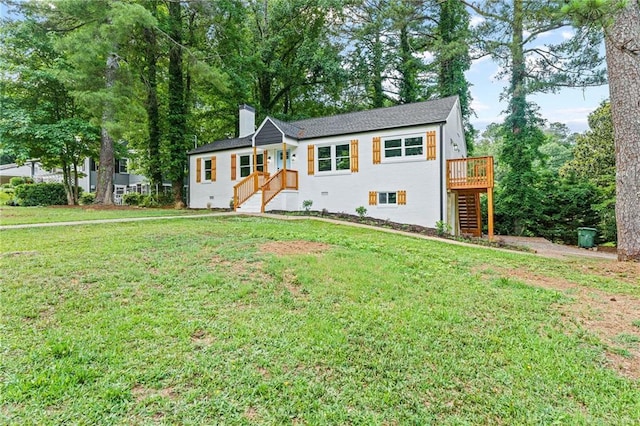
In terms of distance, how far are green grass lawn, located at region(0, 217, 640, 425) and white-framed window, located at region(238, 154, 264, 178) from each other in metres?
11.7

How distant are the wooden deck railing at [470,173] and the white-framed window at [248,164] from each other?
907cm

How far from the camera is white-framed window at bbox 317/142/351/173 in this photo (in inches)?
571

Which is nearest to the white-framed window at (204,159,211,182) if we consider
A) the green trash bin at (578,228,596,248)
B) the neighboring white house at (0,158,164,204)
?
the neighboring white house at (0,158,164,204)

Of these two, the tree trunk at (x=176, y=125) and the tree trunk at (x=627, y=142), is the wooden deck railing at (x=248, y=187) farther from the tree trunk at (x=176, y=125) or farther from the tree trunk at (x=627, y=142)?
the tree trunk at (x=627, y=142)

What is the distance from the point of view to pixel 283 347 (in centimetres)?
302

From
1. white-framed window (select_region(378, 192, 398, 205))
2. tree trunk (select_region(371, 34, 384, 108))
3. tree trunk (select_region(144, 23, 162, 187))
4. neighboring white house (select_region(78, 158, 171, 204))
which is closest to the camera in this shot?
white-framed window (select_region(378, 192, 398, 205))

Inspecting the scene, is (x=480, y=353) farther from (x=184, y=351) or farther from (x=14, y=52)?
(x=14, y=52)

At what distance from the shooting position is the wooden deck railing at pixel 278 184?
1450 cm

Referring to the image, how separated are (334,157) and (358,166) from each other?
134cm

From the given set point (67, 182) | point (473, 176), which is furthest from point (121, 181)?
point (473, 176)

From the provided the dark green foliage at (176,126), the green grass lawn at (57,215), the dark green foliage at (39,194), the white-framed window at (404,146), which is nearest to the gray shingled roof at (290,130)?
the white-framed window at (404,146)

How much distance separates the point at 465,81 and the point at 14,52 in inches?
914

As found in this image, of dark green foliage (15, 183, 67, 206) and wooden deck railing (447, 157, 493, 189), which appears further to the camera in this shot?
dark green foliage (15, 183, 67, 206)

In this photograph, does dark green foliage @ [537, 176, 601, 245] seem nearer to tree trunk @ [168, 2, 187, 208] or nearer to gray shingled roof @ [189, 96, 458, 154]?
gray shingled roof @ [189, 96, 458, 154]
